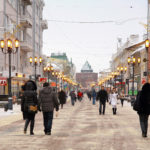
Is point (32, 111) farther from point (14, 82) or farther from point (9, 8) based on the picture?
point (14, 82)

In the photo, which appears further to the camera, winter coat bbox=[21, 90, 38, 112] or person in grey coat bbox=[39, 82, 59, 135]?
person in grey coat bbox=[39, 82, 59, 135]

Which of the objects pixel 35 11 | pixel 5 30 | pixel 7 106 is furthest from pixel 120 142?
pixel 35 11

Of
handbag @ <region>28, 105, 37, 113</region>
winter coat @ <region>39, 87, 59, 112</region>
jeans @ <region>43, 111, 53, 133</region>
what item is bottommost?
jeans @ <region>43, 111, 53, 133</region>

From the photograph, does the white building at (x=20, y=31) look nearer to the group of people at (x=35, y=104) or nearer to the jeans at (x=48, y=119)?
the group of people at (x=35, y=104)

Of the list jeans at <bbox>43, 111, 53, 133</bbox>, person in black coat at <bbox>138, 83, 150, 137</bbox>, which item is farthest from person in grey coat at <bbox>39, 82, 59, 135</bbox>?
person in black coat at <bbox>138, 83, 150, 137</bbox>

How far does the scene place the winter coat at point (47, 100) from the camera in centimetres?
1262

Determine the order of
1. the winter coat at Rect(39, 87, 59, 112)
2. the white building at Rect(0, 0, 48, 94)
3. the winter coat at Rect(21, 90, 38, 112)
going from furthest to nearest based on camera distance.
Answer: the white building at Rect(0, 0, 48, 94), the winter coat at Rect(39, 87, 59, 112), the winter coat at Rect(21, 90, 38, 112)

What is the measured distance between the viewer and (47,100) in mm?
12742

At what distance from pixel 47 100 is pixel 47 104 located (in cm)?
16

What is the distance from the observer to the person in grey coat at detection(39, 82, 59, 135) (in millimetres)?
12633

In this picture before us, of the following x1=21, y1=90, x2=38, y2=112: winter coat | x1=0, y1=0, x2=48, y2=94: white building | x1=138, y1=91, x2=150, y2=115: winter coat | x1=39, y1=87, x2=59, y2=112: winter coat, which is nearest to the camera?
x1=138, y1=91, x2=150, y2=115: winter coat

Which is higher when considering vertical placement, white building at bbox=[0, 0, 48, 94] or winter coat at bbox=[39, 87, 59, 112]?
white building at bbox=[0, 0, 48, 94]

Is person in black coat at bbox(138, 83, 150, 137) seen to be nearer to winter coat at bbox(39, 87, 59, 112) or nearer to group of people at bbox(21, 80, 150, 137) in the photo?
group of people at bbox(21, 80, 150, 137)

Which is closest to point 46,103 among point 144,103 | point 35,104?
point 35,104
